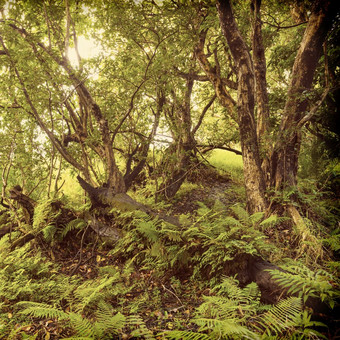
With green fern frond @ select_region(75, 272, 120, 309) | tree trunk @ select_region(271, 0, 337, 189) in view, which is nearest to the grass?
tree trunk @ select_region(271, 0, 337, 189)

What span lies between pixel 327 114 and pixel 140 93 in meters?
5.40

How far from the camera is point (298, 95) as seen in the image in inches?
233

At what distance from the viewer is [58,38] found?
6285mm

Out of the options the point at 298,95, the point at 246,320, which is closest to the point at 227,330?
the point at 246,320

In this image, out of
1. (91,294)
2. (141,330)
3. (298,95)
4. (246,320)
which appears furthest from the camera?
(298,95)

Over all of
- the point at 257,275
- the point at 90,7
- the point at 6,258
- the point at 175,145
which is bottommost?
the point at 257,275

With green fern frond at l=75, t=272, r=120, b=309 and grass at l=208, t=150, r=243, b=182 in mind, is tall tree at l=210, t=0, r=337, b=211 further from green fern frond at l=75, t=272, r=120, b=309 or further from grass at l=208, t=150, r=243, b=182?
green fern frond at l=75, t=272, r=120, b=309

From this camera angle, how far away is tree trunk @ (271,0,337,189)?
5.54 m

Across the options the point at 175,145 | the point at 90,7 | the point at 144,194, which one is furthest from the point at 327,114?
the point at 90,7

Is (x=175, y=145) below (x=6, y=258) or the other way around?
the other way around

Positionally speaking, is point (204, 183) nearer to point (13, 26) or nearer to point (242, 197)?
point (242, 197)

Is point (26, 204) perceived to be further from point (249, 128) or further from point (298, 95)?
point (298, 95)

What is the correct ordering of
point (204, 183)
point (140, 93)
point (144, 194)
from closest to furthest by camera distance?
point (140, 93), point (144, 194), point (204, 183)

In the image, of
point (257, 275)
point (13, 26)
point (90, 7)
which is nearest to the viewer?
point (257, 275)
